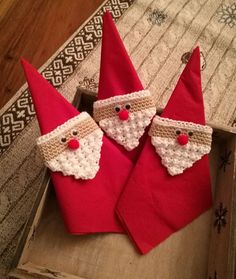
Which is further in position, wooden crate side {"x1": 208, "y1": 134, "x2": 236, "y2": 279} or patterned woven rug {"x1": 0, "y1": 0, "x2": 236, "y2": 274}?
patterned woven rug {"x1": 0, "y1": 0, "x2": 236, "y2": 274}

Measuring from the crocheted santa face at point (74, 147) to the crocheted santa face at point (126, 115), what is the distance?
31 millimetres

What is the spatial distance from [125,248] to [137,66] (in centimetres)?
51

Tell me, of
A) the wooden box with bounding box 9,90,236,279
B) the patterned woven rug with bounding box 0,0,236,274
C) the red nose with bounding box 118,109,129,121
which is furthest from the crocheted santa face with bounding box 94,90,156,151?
the patterned woven rug with bounding box 0,0,236,274

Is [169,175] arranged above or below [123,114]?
below

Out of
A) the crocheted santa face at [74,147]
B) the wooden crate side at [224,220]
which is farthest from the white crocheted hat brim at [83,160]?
the wooden crate side at [224,220]

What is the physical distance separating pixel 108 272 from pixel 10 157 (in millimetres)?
371

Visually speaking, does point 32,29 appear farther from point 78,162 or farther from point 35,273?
point 35,273

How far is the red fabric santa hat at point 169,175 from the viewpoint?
1.80 feet

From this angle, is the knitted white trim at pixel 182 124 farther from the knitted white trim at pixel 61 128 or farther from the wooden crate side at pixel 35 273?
the wooden crate side at pixel 35 273

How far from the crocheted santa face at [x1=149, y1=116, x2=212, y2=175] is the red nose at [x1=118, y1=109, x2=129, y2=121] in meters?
0.06

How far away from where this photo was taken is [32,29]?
0.94 meters

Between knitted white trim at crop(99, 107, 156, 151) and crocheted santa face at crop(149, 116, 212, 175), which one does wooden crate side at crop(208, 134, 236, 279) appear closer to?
crocheted santa face at crop(149, 116, 212, 175)

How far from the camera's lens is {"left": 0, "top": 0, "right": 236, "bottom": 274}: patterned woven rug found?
72 cm

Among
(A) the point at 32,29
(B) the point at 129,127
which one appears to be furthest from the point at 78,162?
(A) the point at 32,29
